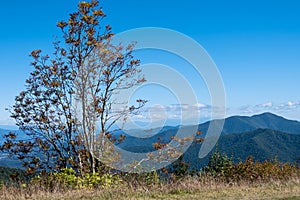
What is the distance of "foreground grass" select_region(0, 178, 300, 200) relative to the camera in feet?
29.1

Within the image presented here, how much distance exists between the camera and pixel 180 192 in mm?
9391

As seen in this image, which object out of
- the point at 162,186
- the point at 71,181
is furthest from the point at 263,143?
the point at 71,181

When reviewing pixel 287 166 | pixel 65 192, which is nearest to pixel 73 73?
pixel 65 192

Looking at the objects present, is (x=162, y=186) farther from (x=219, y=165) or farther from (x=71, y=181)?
(x=219, y=165)

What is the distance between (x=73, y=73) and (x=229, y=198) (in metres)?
7.04

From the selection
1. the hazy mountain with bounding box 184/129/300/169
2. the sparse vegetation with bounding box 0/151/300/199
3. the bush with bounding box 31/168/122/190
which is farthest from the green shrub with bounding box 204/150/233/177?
the hazy mountain with bounding box 184/129/300/169

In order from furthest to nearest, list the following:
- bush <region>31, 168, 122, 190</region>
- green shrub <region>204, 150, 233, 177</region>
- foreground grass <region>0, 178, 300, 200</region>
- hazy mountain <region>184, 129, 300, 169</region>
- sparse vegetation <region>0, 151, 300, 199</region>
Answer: hazy mountain <region>184, 129, 300, 169</region>, green shrub <region>204, 150, 233, 177</region>, bush <region>31, 168, 122, 190</region>, sparse vegetation <region>0, 151, 300, 199</region>, foreground grass <region>0, 178, 300, 200</region>

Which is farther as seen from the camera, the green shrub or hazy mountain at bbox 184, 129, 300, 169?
hazy mountain at bbox 184, 129, 300, 169

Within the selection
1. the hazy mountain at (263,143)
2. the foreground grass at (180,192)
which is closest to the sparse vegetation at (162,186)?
the foreground grass at (180,192)

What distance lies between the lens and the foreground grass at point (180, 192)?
8.87 m

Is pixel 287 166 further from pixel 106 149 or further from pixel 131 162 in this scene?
pixel 106 149

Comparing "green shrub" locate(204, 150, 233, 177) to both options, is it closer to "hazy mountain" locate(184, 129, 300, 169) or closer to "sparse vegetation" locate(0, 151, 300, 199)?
"sparse vegetation" locate(0, 151, 300, 199)

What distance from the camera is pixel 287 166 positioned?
13.4 m

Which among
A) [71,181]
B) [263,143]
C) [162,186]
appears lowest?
[263,143]
